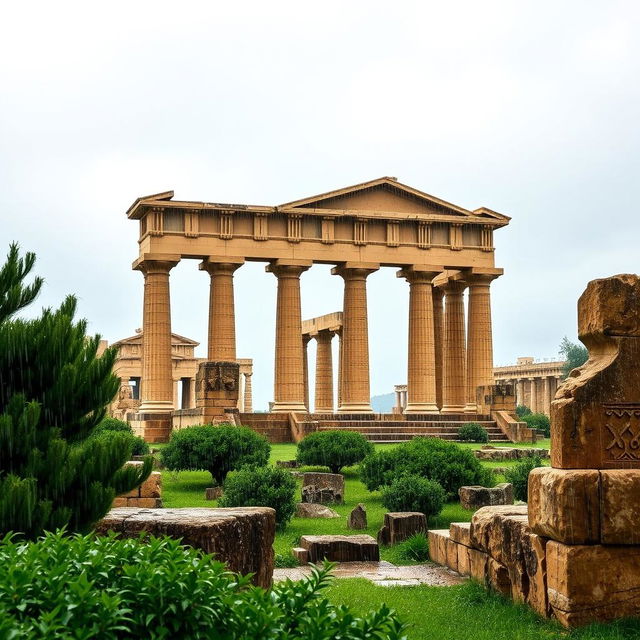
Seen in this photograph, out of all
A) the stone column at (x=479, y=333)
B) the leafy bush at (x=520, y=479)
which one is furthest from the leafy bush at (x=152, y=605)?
the stone column at (x=479, y=333)

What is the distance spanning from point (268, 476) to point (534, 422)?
118 ft

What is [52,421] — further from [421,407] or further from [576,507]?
[421,407]

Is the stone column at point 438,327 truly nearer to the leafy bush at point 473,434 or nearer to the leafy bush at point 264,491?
the leafy bush at point 473,434

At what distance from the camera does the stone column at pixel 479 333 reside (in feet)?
160

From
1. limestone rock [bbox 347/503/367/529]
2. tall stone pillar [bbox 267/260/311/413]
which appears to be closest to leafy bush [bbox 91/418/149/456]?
limestone rock [bbox 347/503/367/529]

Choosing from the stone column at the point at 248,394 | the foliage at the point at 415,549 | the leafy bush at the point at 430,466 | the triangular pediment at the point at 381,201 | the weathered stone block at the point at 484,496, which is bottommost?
the foliage at the point at 415,549

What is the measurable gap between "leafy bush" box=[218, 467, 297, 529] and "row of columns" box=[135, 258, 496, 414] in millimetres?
26415

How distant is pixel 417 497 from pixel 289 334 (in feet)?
93.2

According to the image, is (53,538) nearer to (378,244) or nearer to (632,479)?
(632,479)

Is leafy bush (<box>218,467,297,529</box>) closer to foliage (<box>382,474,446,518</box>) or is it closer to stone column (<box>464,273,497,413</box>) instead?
foliage (<box>382,474,446,518</box>)

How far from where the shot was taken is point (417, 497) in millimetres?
17594

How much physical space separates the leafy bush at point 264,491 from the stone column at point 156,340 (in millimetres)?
26583

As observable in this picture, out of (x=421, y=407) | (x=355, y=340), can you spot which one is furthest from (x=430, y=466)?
(x=421, y=407)

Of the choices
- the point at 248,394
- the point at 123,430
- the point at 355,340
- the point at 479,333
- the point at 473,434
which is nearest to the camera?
the point at 123,430
